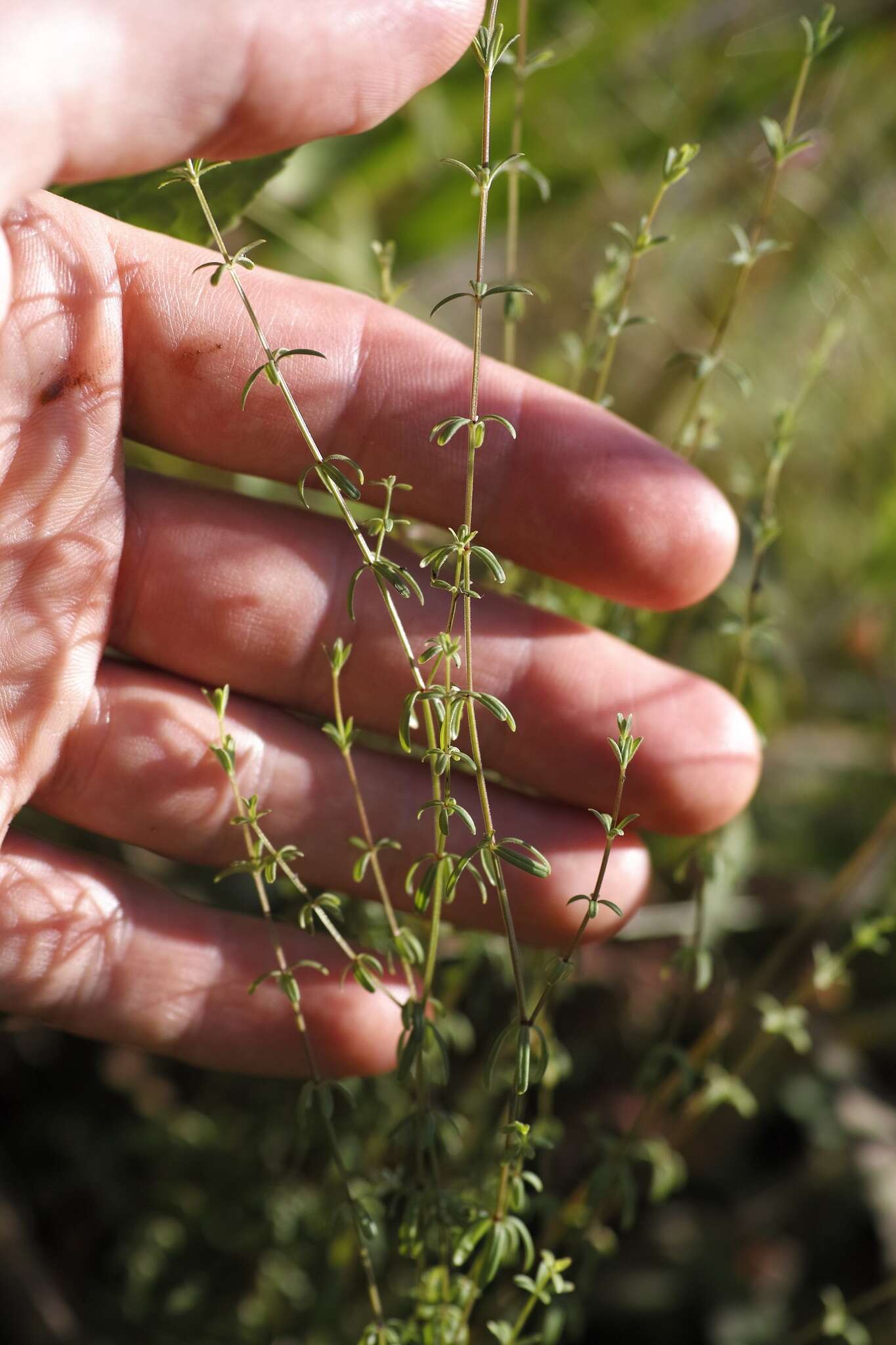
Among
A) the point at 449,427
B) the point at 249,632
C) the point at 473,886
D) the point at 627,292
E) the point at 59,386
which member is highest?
the point at 627,292

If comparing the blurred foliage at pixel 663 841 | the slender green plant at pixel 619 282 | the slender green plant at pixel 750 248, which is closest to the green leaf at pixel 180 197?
the blurred foliage at pixel 663 841

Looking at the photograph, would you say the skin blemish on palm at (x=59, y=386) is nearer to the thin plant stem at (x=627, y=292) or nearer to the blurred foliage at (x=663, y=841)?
the blurred foliage at (x=663, y=841)

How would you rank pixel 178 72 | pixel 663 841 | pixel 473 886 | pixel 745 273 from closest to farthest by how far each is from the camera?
1. pixel 178 72
2. pixel 745 273
3. pixel 473 886
4. pixel 663 841

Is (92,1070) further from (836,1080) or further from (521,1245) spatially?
(836,1080)

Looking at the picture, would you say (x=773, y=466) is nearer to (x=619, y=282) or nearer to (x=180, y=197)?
(x=619, y=282)

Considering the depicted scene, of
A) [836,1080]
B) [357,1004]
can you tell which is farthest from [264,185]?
[836,1080]

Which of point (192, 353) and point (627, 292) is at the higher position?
point (627, 292)

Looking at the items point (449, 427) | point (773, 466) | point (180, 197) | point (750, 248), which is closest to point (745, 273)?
point (750, 248)
